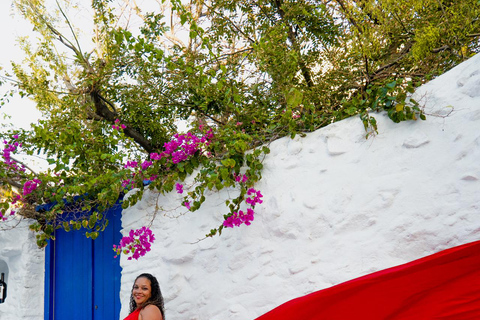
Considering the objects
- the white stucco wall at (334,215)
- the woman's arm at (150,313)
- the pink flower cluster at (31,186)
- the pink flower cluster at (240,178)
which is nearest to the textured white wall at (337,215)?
the white stucco wall at (334,215)

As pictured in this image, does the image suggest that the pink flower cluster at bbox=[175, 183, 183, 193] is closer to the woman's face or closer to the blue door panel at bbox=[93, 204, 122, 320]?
the woman's face

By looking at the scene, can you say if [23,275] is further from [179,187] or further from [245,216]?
[245,216]

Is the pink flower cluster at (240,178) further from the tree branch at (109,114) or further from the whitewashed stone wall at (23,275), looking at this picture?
the whitewashed stone wall at (23,275)

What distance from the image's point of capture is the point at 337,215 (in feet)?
9.36

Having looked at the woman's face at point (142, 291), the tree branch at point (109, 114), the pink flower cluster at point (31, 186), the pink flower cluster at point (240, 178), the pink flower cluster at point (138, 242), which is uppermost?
the tree branch at point (109, 114)

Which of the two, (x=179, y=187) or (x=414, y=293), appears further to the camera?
(x=179, y=187)

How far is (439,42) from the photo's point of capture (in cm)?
340

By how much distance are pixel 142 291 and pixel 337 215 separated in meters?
1.55

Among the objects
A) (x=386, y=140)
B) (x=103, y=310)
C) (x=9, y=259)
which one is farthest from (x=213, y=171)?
(x=9, y=259)

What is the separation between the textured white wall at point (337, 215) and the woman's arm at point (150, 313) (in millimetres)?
399

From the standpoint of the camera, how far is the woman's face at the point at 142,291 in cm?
325

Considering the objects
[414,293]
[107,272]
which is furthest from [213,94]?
[414,293]

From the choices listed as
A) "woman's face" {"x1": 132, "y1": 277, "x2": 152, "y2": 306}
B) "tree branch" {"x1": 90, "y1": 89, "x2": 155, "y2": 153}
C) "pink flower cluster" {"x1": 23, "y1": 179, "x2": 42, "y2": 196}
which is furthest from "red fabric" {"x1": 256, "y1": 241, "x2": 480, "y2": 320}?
"tree branch" {"x1": 90, "y1": 89, "x2": 155, "y2": 153}

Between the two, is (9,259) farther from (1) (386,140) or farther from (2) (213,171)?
(1) (386,140)
